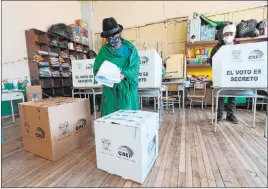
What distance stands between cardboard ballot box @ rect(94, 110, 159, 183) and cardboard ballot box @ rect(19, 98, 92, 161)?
0.46 meters

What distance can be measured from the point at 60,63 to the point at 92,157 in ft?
10.8

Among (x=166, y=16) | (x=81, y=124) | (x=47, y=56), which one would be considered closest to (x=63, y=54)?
(x=47, y=56)

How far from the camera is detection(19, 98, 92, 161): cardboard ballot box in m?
1.41

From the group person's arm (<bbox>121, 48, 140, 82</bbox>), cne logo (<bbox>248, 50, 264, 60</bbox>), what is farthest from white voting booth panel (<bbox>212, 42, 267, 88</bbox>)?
person's arm (<bbox>121, 48, 140, 82</bbox>)

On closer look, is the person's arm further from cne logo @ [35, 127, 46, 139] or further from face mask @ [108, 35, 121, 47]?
cne logo @ [35, 127, 46, 139]

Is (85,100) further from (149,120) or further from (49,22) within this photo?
(49,22)

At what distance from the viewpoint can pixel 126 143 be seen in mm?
1111

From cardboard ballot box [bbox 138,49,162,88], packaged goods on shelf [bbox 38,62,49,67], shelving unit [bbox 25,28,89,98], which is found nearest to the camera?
cardboard ballot box [bbox 138,49,162,88]

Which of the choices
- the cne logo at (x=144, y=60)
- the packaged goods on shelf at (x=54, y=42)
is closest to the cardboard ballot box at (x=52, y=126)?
the cne logo at (x=144, y=60)

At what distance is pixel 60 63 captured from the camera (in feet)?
13.6

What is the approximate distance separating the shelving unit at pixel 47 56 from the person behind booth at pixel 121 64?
2.69 meters

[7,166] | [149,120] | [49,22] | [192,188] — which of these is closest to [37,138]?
[7,166]

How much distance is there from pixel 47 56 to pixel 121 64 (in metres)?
3.01

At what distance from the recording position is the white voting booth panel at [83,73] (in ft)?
8.60
